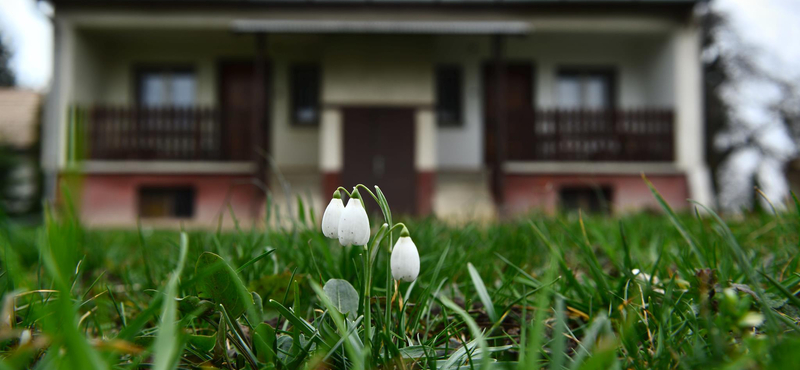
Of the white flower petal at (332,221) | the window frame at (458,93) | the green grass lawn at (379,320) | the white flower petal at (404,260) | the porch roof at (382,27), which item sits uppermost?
the porch roof at (382,27)

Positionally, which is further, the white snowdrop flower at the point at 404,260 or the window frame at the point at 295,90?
the window frame at the point at 295,90

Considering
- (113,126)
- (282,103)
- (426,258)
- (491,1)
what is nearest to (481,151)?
(491,1)

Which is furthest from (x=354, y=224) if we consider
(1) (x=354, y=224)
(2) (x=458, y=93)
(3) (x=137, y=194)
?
(2) (x=458, y=93)

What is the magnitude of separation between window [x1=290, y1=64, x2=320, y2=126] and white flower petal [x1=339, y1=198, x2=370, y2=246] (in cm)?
1147

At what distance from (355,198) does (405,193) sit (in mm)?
9757

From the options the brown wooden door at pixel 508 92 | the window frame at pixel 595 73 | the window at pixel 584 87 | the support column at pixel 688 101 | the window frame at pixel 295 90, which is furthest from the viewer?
the window at pixel 584 87

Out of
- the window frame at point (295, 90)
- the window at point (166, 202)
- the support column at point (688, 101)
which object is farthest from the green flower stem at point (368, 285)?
→ the window frame at point (295, 90)

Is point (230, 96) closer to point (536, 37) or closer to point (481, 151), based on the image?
point (481, 151)

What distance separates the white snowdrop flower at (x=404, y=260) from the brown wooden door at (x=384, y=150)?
969 cm

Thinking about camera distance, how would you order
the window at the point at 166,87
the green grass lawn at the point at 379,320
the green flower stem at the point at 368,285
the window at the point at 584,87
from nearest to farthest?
the green grass lawn at the point at 379,320
the green flower stem at the point at 368,285
the window at the point at 166,87
the window at the point at 584,87

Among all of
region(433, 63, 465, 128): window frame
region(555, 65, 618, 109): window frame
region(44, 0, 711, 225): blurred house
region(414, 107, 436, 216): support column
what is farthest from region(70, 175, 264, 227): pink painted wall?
region(555, 65, 618, 109): window frame

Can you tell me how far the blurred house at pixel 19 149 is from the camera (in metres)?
11.7

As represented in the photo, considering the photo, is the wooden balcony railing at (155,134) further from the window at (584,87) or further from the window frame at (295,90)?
the window at (584,87)

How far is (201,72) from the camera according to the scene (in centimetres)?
1199
